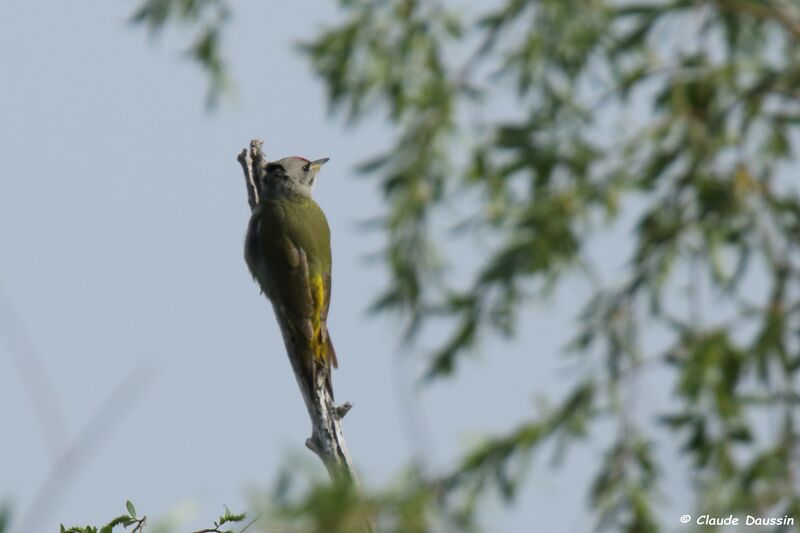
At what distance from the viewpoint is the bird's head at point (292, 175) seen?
7.36m

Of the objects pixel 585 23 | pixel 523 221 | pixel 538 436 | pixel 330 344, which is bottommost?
pixel 538 436

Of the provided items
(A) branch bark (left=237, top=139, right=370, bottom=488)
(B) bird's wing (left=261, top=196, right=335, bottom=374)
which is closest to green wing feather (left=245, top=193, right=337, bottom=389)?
(B) bird's wing (left=261, top=196, right=335, bottom=374)

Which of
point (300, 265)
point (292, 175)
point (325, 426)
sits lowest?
point (325, 426)

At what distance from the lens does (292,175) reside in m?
7.44

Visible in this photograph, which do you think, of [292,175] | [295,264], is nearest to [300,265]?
[295,264]

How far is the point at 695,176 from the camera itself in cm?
629

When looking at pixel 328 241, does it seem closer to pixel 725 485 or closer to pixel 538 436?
pixel 538 436

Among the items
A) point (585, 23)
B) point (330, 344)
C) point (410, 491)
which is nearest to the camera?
point (410, 491)

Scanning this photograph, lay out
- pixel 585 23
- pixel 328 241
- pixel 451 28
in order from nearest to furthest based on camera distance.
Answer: pixel 328 241 → pixel 585 23 → pixel 451 28

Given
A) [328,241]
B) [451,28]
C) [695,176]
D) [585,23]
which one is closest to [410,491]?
[695,176]

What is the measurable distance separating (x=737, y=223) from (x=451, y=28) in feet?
10.1

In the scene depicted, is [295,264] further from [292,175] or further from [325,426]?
[325,426]

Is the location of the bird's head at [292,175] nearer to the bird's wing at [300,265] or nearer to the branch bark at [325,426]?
the bird's wing at [300,265]

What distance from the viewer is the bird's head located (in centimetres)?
736
